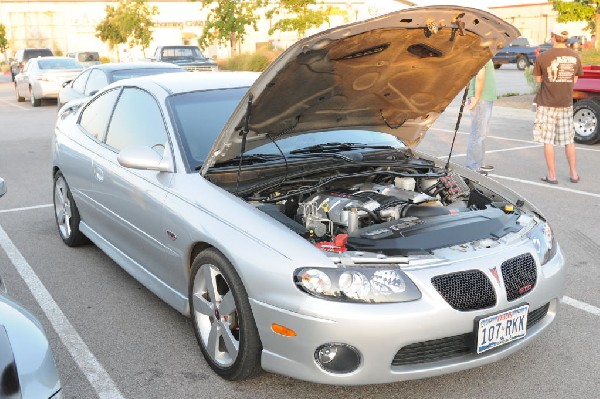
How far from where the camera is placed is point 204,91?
4664 mm

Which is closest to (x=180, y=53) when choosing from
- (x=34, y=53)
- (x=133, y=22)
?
(x=34, y=53)

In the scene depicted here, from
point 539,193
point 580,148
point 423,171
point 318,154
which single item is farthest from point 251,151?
point 580,148

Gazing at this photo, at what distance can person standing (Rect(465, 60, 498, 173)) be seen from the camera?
8758 millimetres

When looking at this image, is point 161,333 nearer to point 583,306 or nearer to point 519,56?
point 583,306

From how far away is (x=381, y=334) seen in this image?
299 cm

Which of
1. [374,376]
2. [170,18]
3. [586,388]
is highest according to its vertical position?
[170,18]

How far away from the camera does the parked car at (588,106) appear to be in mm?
10938

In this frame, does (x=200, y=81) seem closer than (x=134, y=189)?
No

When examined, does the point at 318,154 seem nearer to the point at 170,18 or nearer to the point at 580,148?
the point at 580,148

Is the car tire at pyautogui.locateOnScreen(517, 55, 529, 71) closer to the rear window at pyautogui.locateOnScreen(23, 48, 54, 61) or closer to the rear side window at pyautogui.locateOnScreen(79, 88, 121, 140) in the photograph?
the rear window at pyautogui.locateOnScreen(23, 48, 54, 61)

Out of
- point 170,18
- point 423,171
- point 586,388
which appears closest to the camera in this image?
point 586,388

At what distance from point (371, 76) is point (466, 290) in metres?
1.68

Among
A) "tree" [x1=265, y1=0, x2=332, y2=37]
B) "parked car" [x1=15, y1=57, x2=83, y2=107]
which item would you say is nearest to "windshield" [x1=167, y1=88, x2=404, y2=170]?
"parked car" [x1=15, y1=57, x2=83, y2=107]

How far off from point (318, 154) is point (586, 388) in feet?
6.73
